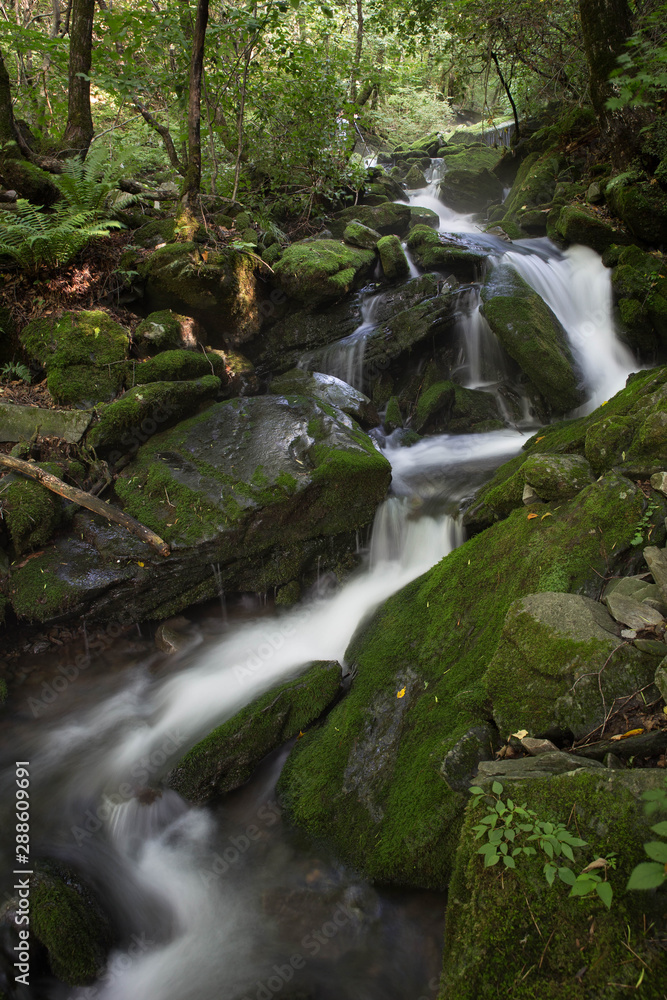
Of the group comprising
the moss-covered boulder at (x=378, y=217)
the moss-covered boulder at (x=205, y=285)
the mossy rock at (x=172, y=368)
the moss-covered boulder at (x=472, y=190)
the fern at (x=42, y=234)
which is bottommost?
the mossy rock at (x=172, y=368)

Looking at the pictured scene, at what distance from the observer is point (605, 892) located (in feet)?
5.17

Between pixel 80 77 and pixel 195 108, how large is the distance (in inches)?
85.2

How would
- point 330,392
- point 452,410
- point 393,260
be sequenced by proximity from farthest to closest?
point 393,260
point 452,410
point 330,392

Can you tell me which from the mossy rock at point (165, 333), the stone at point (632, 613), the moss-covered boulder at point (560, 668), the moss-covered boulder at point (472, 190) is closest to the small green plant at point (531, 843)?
the moss-covered boulder at point (560, 668)

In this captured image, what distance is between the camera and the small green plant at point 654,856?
1.30m

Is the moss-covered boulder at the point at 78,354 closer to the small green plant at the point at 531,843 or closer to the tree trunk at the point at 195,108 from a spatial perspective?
the tree trunk at the point at 195,108

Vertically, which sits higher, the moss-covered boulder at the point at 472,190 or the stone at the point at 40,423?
the moss-covered boulder at the point at 472,190

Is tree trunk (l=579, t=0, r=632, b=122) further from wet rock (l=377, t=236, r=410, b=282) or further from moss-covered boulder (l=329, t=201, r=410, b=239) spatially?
moss-covered boulder (l=329, t=201, r=410, b=239)

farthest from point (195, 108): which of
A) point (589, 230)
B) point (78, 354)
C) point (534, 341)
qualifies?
point (589, 230)

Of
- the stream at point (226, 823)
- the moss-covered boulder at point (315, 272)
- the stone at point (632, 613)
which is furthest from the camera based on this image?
the moss-covered boulder at point (315, 272)

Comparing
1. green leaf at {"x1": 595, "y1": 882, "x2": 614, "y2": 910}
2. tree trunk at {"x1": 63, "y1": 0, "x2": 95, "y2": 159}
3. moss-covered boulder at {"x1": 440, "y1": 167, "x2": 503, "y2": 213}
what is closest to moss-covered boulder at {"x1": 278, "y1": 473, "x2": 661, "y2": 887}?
green leaf at {"x1": 595, "y1": 882, "x2": 614, "y2": 910}

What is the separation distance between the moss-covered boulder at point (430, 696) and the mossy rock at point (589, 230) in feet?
25.1

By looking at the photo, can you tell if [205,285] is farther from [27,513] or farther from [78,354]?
[27,513]

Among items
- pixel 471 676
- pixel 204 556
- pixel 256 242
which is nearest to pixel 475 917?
pixel 471 676
